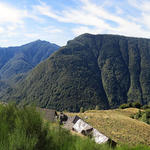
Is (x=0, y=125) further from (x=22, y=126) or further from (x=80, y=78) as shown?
(x=80, y=78)

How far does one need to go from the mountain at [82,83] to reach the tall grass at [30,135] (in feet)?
356

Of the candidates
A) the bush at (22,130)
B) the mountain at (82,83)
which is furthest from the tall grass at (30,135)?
the mountain at (82,83)

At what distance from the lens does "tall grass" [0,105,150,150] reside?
3.98 meters

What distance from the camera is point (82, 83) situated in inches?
5846

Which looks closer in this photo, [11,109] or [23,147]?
[23,147]

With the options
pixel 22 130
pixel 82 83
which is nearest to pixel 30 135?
pixel 22 130

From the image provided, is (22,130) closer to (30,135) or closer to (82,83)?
(30,135)

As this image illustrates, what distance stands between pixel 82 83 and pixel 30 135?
145 m

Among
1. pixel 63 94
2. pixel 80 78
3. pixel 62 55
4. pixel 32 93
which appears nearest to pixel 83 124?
pixel 63 94

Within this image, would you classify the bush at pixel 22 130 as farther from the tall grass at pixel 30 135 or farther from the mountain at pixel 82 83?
the mountain at pixel 82 83

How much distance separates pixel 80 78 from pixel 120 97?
38.7m

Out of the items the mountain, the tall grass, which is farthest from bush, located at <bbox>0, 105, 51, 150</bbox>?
the mountain

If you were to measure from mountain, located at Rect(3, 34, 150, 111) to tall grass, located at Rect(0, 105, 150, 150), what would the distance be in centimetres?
10849

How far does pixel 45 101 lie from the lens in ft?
429
